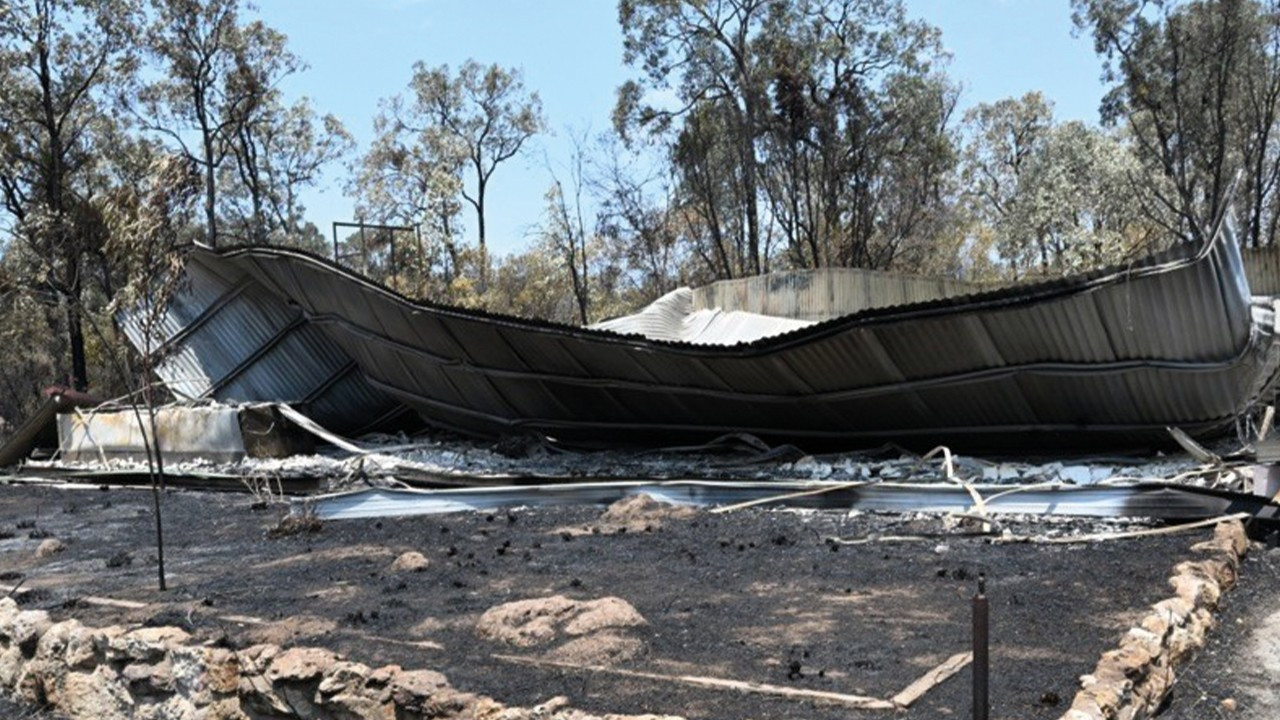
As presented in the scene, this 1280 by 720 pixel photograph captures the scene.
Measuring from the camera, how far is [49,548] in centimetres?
1095

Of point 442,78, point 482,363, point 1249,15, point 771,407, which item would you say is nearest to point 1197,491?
point 771,407

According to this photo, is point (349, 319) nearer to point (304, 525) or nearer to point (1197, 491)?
point (304, 525)

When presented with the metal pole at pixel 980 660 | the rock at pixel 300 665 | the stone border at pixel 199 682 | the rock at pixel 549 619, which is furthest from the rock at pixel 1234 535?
the rock at pixel 300 665

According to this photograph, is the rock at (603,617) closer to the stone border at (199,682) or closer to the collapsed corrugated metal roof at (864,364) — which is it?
the stone border at (199,682)

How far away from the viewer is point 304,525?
11.5m

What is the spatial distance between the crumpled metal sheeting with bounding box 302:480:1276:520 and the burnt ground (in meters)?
→ 0.36

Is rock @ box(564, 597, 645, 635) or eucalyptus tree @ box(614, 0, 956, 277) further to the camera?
eucalyptus tree @ box(614, 0, 956, 277)

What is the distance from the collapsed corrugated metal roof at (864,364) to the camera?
36.2ft

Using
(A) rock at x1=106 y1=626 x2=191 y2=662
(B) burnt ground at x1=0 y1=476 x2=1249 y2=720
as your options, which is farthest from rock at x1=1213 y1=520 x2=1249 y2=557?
(A) rock at x1=106 y1=626 x2=191 y2=662

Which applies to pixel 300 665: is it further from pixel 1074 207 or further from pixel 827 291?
pixel 1074 207

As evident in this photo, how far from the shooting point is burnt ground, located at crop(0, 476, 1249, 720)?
A: 538cm

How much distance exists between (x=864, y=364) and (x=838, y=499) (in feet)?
7.37

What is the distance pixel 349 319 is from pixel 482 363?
3.02 m

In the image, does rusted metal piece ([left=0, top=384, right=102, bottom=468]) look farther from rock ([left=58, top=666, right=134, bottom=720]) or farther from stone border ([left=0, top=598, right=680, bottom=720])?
rock ([left=58, top=666, right=134, bottom=720])
